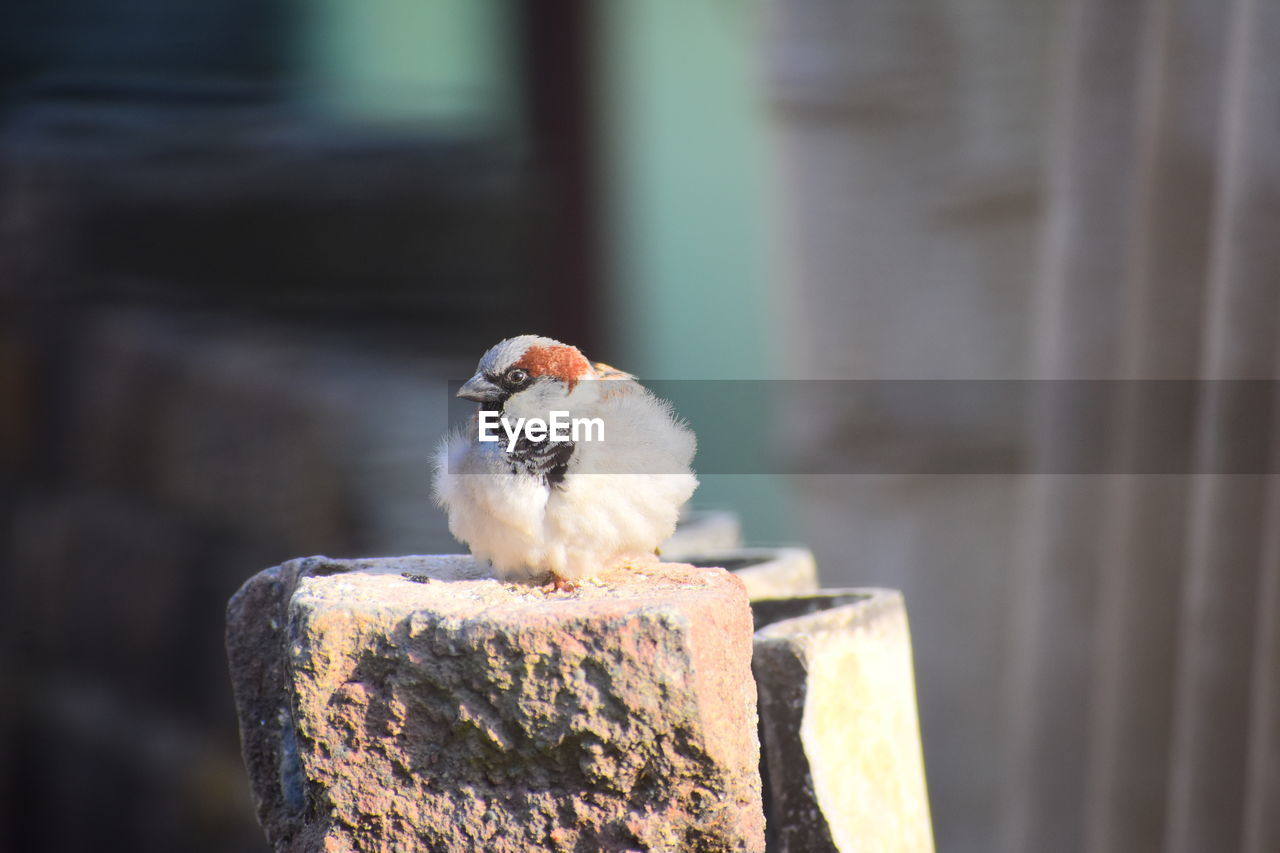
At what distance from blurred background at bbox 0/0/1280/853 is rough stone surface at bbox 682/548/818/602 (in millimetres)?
659

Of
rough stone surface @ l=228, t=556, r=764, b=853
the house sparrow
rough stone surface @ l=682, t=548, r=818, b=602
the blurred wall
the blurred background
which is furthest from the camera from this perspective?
the blurred wall

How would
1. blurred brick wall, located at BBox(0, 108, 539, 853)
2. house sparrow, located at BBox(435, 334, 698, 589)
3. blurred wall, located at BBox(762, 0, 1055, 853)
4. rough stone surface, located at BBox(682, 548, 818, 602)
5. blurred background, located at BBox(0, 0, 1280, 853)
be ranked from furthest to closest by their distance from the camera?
blurred brick wall, located at BBox(0, 108, 539, 853)
blurred wall, located at BBox(762, 0, 1055, 853)
blurred background, located at BBox(0, 0, 1280, 853)
rough stone surface, located at BBox(682, 548, 818, 602)
house sparrow, located at BBox(435, 334, 698, 589)

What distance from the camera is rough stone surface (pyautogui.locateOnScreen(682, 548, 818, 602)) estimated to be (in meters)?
1.15

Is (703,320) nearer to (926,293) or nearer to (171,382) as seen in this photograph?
(926,293)

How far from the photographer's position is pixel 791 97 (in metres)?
2.54

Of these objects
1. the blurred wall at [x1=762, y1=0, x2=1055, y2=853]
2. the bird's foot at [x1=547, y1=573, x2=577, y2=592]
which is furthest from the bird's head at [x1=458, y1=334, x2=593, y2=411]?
the blurred wall at [x1=762, y1=0, x2=1055, y2=853]

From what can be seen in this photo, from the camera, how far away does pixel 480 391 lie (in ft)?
2.88

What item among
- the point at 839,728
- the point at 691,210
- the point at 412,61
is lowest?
the point at 839,728

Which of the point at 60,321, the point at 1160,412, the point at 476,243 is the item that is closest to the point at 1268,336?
the point at 1160,412

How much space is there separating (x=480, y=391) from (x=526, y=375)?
3 cm

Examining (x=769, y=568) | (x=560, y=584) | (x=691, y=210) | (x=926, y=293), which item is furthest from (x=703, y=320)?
(x=560, y=584)

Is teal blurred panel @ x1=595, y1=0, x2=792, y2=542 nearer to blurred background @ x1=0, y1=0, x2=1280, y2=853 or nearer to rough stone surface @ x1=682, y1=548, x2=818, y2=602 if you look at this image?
blurred background @ x1=0, y1=0, x2=1280, y2=853

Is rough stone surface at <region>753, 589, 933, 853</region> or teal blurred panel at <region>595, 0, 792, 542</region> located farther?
teal blurred panel at <region>595, 0, 792, 542</region>

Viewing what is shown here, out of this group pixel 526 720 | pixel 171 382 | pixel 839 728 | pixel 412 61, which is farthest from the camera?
pixel 412 61
